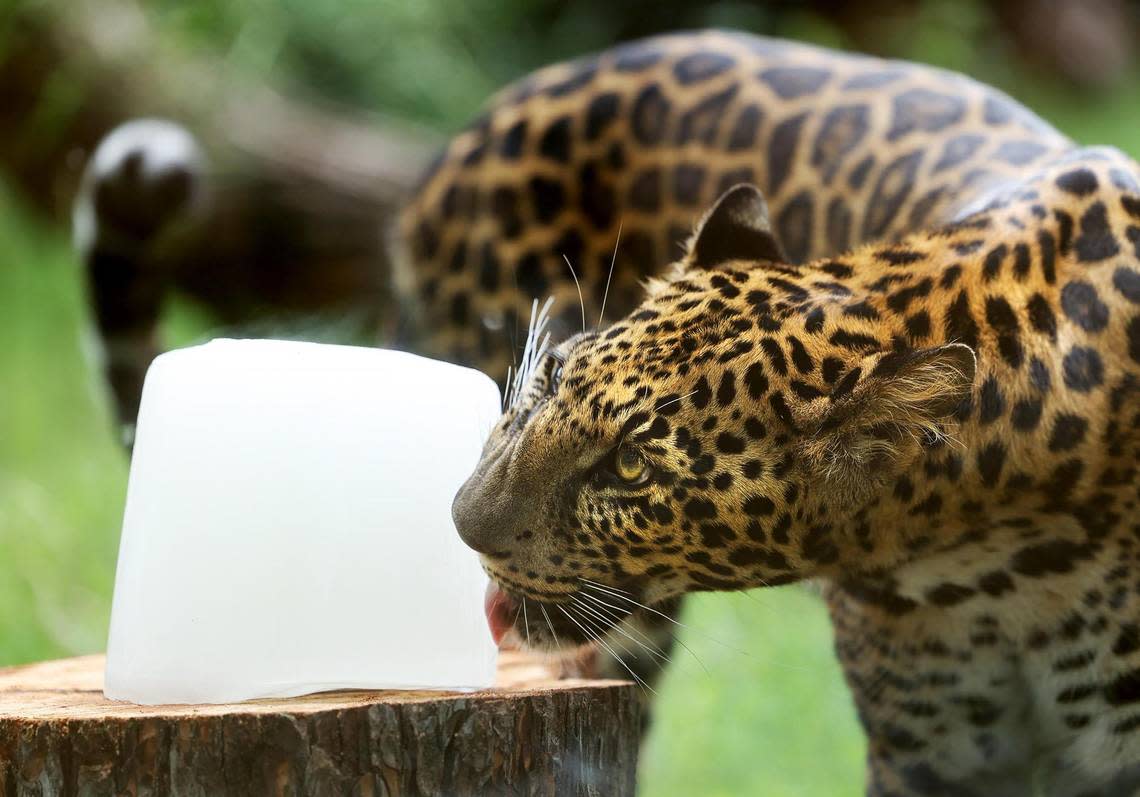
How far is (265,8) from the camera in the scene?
1045 cm

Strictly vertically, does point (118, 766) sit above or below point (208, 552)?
below

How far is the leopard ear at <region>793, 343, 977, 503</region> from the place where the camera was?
8.44 ft

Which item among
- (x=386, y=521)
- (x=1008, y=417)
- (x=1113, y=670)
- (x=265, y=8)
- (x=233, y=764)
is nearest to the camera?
(x=233, y=764)

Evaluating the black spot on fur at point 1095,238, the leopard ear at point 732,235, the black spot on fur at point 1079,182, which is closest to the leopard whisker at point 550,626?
the leopard ear at point 732,235

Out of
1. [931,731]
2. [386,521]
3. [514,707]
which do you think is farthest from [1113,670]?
[386,521]

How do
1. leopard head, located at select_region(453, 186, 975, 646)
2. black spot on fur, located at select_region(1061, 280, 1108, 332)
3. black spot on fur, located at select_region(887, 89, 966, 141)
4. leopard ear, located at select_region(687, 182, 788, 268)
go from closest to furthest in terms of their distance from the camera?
leopard head, located at select_region(453, 186, 975, 646) → black spot on fur, located at select_region(1061, 280, 1108, 332) → leopard ear, located at select_region(687, 182, 788, 268) → black spot on fur, located at select_region(887, 89, 966, 141)

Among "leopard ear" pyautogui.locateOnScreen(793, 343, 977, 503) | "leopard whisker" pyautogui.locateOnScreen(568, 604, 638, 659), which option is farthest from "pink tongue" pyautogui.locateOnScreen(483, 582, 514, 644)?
"leopard ear" pyautogui.locateOnScreen(793, 343, 977, 503)

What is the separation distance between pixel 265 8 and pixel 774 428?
339 inches

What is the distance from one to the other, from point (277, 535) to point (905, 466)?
3.69 ft

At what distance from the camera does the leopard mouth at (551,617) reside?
2.82 meters

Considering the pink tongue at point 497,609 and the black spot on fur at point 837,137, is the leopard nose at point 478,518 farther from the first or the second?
the black spot on fur at point 837,137

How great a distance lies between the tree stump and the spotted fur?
0.27 m

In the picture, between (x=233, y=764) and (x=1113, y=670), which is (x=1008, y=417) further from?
(x=233, y=764)

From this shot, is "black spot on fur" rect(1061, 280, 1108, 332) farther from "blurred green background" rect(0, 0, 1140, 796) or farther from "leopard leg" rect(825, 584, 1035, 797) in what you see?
"blurred green background" rect(0, 0, 1140, 796)
